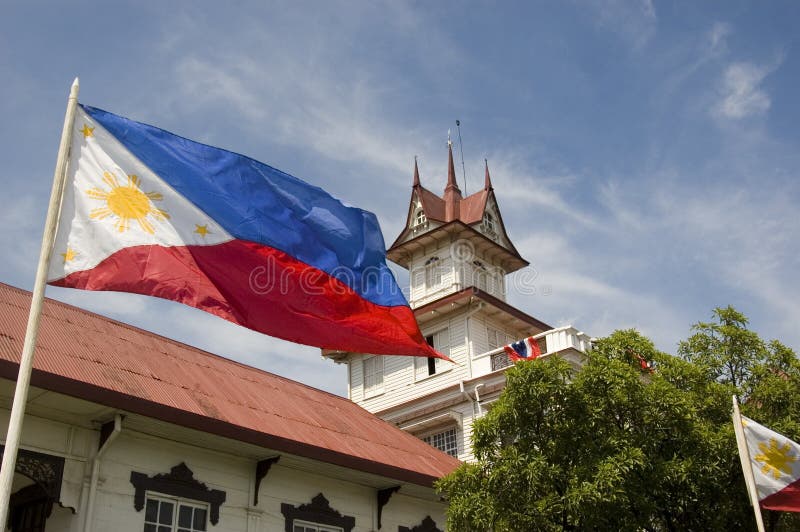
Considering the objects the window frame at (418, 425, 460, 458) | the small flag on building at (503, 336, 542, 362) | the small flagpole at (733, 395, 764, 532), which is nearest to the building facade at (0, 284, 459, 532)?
the small flagpole at (733, 395, 764, 532)

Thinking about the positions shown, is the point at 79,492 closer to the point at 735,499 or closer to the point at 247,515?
the point at 247,515

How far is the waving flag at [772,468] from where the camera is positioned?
51.1 ft

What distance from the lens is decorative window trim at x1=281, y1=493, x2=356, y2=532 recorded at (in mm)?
17281

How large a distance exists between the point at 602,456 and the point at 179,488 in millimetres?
7522

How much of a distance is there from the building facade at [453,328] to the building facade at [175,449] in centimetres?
1284

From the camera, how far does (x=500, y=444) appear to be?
1706 cm

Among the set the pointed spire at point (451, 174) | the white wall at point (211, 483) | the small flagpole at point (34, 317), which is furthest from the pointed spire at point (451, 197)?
the small flagpole at point (34, 317)

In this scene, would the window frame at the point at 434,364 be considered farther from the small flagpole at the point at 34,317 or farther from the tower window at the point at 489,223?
the small flagpole at the point at 34,317

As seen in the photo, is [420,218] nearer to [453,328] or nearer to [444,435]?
[453,328]

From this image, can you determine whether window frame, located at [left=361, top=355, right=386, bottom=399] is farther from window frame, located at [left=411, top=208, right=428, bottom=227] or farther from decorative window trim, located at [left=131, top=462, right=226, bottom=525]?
decorative window trim, located at [left=131, top=462, right=226, bottom=525]

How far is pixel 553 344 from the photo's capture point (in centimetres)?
3334

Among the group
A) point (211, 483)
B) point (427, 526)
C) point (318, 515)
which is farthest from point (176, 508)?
point (427, 526)

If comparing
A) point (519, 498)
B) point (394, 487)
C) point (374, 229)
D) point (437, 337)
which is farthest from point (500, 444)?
point (437, 337)

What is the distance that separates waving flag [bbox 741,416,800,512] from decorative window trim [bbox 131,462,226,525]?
9.56 metres
